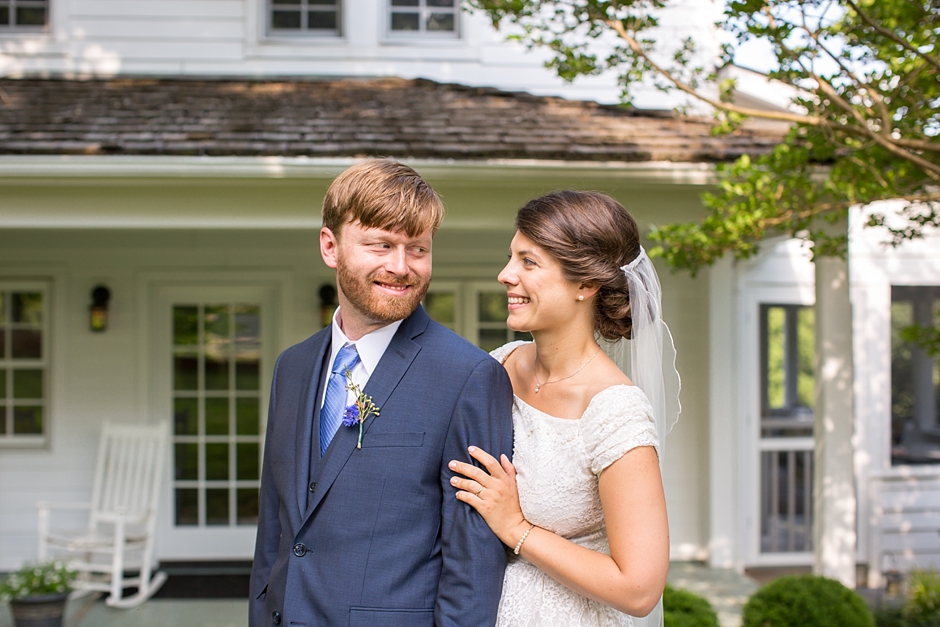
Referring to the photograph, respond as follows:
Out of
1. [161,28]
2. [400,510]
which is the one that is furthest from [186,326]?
[400,510]

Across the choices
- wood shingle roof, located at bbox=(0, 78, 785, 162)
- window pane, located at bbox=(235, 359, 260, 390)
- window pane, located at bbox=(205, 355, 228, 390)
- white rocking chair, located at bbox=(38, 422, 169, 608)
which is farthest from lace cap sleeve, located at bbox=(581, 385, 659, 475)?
window pane, located at bbox=(205, 355, 228, 390)

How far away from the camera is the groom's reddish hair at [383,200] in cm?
186

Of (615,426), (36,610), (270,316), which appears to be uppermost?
(270,316)

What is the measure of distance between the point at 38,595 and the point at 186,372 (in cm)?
237

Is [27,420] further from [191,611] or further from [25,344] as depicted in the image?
[191,611]

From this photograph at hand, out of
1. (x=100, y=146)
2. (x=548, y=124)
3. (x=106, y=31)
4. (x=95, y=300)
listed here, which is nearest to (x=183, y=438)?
(x=95, y=300)

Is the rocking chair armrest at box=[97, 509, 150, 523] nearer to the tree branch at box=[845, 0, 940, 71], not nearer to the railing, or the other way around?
the railing

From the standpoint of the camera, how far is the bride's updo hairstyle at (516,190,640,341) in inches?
76.6

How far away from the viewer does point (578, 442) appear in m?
1.89

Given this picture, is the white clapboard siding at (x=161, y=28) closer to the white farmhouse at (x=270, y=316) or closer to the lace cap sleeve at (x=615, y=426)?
the white farmhouse at (x=270, y=316)

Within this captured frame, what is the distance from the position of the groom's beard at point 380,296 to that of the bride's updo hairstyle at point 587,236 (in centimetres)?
34

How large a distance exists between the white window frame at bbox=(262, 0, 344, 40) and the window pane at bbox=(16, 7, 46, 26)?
2.01 meters

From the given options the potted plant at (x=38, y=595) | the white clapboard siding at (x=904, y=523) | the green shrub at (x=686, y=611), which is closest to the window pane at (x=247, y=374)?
the potted plant at (x=38, y=595)

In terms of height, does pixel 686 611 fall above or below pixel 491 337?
below
